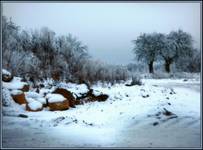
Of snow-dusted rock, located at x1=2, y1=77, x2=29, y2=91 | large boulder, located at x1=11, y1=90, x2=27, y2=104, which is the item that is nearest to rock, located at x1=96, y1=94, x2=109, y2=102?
snow-dusted rock, located at x1=2, y1=77, x2=29, y2=91

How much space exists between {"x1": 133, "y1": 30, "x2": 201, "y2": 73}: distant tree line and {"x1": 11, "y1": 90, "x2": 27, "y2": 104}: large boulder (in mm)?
29148

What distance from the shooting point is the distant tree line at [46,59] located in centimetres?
1480

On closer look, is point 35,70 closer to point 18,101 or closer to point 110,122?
point 18,101

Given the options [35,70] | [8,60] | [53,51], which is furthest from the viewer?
[53,51]

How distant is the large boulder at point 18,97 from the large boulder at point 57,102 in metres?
0.80

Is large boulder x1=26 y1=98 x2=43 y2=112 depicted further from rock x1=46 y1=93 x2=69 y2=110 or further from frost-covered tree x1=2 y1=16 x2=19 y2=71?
frost-covered tree x1=2 y1=16 x2=19 y2=71

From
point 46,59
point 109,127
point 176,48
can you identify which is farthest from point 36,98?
point 176,48

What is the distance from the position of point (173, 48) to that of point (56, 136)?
33.3 meters

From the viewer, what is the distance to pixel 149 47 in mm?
37719

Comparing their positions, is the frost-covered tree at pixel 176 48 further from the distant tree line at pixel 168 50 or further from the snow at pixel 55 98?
the snow at pixel 55 98

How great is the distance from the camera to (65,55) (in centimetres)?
1988

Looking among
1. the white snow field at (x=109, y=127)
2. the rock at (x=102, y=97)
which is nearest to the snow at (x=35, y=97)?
the white snow field at (x=109, y=127)

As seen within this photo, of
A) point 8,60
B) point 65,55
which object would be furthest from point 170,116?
point 65,55

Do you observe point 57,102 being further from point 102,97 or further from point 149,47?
point 149,47
